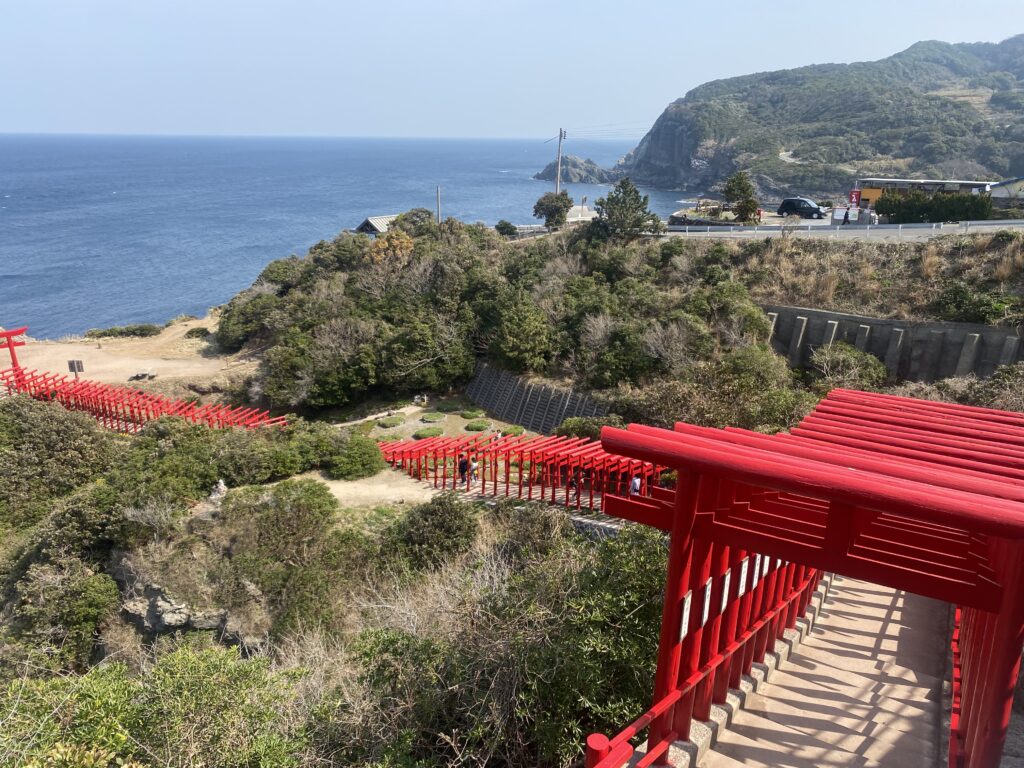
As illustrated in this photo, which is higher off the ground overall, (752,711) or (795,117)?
(795,117)

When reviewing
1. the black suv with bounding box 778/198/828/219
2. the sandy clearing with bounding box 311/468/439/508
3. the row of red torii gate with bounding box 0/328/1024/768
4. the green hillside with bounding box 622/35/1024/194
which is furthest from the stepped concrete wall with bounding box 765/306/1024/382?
the green hillside with bounding box 622/35/1024/194

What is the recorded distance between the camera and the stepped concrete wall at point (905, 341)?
61.4ft

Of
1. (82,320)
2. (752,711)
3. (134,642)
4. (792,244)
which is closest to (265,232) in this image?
(82,320)

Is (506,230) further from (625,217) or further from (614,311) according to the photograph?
(614,311)

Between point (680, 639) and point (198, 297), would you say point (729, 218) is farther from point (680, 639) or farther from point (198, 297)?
point (198, 297)

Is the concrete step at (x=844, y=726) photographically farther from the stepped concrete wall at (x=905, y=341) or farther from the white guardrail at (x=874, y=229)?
the white guardrail at (x=874, y=229)

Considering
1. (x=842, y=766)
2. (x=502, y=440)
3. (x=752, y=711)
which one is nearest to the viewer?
(x=842, y=766)

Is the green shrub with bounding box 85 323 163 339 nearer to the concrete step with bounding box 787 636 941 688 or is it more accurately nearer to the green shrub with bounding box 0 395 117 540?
the green shrub with bounding box 0 395 117 540

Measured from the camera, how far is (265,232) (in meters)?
84.0

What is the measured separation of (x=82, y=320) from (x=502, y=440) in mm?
44067

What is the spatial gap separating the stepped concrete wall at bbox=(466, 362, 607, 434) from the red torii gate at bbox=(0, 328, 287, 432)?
23.5ft

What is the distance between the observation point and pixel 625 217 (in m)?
30.6

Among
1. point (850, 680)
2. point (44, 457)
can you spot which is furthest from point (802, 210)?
point (44, 457)

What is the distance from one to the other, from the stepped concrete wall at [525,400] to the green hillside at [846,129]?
67.3 meters
